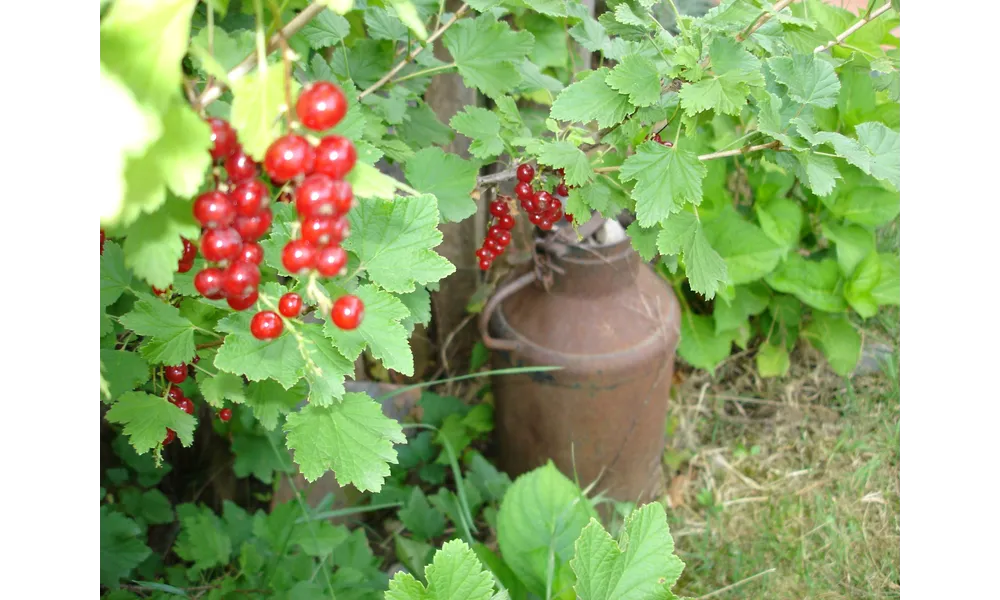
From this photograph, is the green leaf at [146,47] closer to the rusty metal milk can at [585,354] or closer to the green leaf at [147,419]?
the green leaf at [147,419]

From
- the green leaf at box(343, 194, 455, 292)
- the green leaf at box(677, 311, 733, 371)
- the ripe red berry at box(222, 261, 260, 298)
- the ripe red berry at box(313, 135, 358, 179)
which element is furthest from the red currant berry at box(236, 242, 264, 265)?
the green leaf at box(677, 311, 733, 371)

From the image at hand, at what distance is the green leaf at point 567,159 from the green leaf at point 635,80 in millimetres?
104

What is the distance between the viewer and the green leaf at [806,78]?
3.33ft

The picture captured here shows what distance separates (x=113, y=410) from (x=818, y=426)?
2129mm

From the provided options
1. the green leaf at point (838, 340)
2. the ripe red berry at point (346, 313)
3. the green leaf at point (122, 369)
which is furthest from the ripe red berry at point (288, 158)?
the green leaf at point (838, 340)

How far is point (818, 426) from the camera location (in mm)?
2410

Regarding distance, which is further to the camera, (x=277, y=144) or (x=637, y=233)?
(x=637, y=233)

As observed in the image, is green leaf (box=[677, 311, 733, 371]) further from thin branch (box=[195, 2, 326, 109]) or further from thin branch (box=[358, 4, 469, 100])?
thin branch (box=[195, 2, 326, 109])

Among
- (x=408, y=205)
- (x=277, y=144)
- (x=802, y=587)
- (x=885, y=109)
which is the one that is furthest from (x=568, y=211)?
(x=885, y=109)

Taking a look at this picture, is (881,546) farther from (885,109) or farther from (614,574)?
(614,574)

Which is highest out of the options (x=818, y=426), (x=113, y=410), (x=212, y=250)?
(x=212, y=250)

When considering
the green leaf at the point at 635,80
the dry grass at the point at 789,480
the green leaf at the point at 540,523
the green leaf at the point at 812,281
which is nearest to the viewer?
the green leaf at the point at 635,80

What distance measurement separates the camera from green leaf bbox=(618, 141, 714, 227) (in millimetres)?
989

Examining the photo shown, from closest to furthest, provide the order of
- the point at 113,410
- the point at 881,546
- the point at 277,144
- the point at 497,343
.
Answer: the point at 277,144, the point at 113,410, the point at 497,343, the point at 881,546
